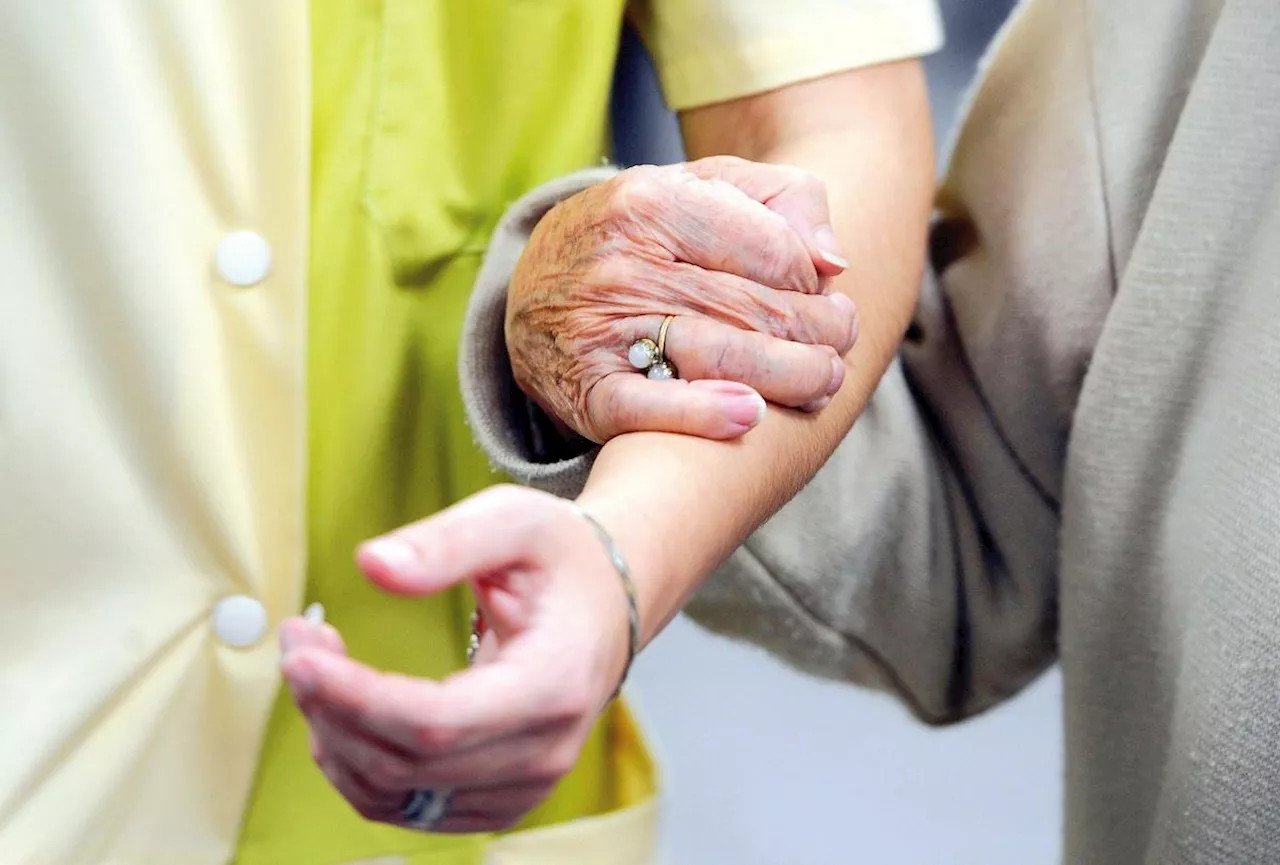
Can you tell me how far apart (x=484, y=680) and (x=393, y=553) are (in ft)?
0.10

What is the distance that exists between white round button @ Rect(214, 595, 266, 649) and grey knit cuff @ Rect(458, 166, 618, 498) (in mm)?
118

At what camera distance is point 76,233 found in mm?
381

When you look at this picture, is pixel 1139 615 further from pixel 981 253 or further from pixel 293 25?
pixel 293 25

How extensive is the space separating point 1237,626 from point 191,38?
0.42m

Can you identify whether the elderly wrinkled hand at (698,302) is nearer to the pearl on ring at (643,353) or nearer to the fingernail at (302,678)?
the pearl on ring at (643,353)

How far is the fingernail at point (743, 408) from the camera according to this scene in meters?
0.32

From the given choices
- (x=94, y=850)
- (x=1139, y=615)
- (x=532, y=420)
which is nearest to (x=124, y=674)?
(x=94, y=850)

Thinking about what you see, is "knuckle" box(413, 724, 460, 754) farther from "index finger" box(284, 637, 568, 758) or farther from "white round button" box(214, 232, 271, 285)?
"white round button" box(214, 232, 271, 285)

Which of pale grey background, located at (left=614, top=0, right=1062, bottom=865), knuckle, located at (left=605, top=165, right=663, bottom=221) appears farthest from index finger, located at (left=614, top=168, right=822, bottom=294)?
pale grey background, located at (left=614, top=0, right=1062, bottom=865)

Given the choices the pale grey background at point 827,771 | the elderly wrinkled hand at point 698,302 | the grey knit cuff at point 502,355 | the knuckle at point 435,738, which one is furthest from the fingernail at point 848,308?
the pale grey background at point 827,771

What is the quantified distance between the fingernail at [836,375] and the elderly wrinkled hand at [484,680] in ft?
0.45

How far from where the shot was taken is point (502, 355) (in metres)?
0.41

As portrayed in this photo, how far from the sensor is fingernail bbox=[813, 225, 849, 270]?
35cm

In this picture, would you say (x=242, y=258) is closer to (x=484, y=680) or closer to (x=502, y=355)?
(x=502, y=355)
